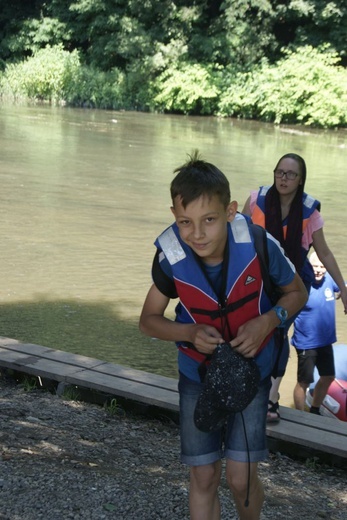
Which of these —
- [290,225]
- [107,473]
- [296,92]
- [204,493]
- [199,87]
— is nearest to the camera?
[204,493]

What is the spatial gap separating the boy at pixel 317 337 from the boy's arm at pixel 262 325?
2.71 meters

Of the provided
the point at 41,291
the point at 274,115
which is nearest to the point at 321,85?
the point at 274,115

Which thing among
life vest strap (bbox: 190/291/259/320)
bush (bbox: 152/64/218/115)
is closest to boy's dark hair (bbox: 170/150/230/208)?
life vest strap (bbox: 190/291/259/320)

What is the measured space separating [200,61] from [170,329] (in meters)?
37.4

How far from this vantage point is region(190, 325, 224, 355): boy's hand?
9.27 feet

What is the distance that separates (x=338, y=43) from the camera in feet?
124

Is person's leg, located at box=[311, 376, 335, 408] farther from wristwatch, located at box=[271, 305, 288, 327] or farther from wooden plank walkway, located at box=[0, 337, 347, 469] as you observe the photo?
wristwatch, located at box=[271, 305, 288, 327]

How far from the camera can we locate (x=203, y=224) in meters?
2.88

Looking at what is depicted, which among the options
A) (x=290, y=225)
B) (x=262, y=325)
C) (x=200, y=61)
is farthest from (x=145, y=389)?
(x=200, y=61)

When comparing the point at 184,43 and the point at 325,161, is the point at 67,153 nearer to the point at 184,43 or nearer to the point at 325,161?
the point at 325,161

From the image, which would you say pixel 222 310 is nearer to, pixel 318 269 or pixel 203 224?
pixel 203 224

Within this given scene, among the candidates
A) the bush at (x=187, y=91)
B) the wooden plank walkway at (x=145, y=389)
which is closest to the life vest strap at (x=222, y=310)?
the wooden plank walkway at (x=145, y=389)

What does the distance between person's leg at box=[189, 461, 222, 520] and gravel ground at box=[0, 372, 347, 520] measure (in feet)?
1.86

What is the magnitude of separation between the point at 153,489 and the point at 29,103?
3209 centimetres
